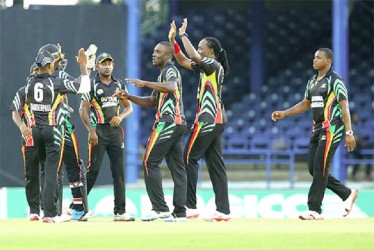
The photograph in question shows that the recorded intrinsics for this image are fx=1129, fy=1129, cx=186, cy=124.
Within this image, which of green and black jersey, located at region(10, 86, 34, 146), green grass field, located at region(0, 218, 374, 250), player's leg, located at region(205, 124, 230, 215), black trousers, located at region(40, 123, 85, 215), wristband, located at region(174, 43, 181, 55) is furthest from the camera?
green and black jersey, located at region(10, 86, 34, 146)

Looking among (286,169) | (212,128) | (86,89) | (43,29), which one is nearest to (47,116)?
(86,89)

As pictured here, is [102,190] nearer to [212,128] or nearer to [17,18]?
[17,18]

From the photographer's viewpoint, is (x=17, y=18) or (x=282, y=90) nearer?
(x=17, y=18)

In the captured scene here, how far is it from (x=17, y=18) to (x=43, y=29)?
1.72ft

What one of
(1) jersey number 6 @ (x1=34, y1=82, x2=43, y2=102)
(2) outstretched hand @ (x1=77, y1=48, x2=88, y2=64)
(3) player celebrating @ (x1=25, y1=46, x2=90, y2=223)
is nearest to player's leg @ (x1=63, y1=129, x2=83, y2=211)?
(3) player celebrating @ (x1=25, y1=46, x2=90, y2=223)

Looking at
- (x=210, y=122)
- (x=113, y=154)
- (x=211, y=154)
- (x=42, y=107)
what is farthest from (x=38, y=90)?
(x=211, y=154)

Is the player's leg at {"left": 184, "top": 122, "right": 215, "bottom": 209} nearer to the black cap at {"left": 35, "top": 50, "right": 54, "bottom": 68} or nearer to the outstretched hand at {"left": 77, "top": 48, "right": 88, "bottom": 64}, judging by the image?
the outstretched hand at {"left": 77, "top": 48, "right": 88, "bottom": 64}

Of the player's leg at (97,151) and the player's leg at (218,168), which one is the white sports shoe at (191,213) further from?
the player's leg at (97,151)

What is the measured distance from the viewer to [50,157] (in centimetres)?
1257

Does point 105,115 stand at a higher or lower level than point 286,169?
higher

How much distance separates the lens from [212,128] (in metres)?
12.8

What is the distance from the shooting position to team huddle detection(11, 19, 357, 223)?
41.2ft

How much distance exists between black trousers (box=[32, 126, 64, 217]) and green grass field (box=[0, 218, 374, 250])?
11.1 inches

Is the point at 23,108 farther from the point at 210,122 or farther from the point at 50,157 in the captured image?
the point at 210,122
